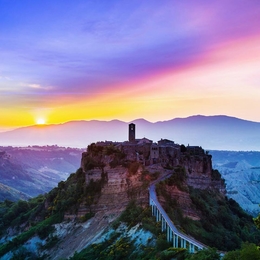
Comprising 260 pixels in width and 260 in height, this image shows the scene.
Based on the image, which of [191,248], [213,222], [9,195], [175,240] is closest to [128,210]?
[213,222]

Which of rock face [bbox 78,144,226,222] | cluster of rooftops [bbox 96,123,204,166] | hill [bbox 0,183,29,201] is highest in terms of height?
cluster of rooftops [bbox 96,123,204,166]

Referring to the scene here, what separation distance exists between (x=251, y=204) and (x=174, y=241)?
113 metres

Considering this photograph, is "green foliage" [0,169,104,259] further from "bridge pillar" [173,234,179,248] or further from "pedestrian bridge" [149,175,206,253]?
"bridge pillar" [173,234,179,248]

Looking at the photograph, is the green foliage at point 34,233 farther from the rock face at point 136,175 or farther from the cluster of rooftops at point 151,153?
the cluster of rooftops at point 151,153

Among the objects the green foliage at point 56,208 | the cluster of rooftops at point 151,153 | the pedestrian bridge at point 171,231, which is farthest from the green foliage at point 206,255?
the green foliage at point 56,208

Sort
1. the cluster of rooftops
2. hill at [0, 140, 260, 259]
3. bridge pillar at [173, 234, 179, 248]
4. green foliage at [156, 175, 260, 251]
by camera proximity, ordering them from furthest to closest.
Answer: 1. the cluster of rooftops
2. hill at [0, 140, 260, 259]
3. green foliage at [156, 175, 260, 251]
4. bridge pillar at [173, 234, 179, 248]

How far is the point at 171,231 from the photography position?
36.7 m

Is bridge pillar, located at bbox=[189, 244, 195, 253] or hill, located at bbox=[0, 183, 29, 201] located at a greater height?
bridge pillar, located at bbox=[189, 244, 195, 253]

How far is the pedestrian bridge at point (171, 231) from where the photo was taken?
32.7 m

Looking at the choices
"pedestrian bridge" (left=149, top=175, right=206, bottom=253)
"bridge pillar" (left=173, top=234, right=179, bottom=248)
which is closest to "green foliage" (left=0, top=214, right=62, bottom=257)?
"pedestrian bridge" (left=149, top=175, right=206, bottom=253)

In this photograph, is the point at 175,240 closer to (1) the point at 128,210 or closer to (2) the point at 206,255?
(2) the point at 206,255

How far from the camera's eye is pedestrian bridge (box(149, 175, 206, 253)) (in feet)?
107

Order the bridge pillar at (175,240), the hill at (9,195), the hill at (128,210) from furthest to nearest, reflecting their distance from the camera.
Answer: the hill at (9,195), the hill at (128,210), the bridge pillar at (175,240)

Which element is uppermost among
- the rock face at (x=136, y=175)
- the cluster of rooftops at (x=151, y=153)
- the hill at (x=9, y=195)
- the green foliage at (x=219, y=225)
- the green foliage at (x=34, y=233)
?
the cluster of rooftops at (x=151, y=153)
